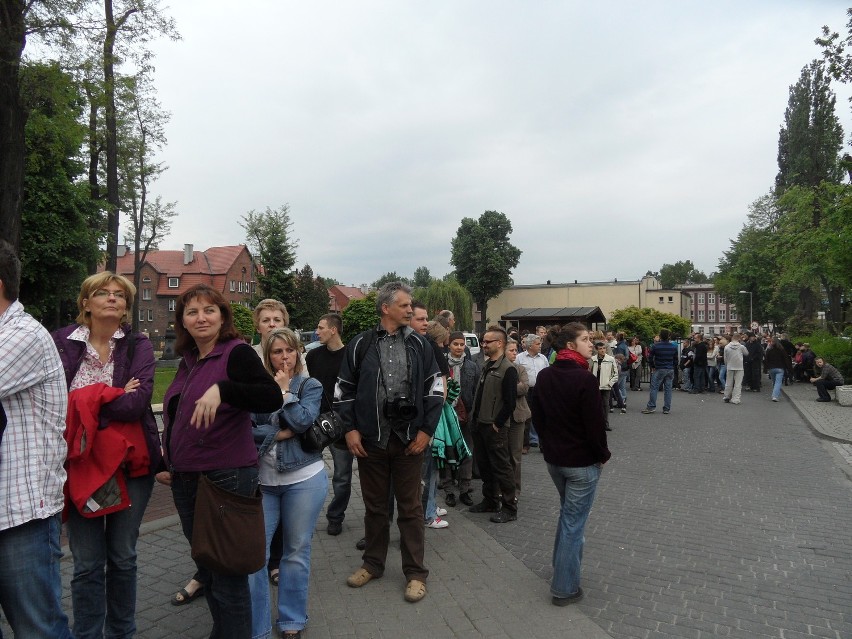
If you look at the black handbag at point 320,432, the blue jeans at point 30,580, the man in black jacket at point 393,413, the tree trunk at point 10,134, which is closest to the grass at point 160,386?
the tree trunk at point 10,134

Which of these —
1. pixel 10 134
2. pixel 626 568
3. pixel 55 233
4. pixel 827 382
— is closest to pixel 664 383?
pixel 827 382

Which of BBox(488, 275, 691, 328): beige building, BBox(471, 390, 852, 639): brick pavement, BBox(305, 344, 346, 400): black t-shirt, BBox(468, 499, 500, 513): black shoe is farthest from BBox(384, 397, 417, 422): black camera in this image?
BBox(488, 275, 691, 328): beige building

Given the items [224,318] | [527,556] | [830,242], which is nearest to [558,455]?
[527,556]

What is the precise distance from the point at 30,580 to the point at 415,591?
2.40 m

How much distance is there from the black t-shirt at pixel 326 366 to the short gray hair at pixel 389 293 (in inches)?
46.9

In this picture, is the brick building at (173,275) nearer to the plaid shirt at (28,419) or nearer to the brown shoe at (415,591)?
the brown shoe at (415,591)

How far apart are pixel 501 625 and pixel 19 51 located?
40.9 feet

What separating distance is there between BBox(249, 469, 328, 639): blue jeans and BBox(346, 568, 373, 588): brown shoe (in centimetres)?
78

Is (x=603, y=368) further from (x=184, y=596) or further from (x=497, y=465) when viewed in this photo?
(x=184, y=596)

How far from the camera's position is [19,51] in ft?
35.7

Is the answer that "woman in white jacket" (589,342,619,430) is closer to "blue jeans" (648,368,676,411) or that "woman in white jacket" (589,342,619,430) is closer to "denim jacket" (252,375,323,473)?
"blue jeans" (648,368,676,411)

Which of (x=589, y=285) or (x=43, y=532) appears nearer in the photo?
(x=43, y=532)

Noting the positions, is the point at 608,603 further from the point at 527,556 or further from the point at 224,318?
the point at 224,318

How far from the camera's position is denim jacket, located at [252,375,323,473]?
335cm
